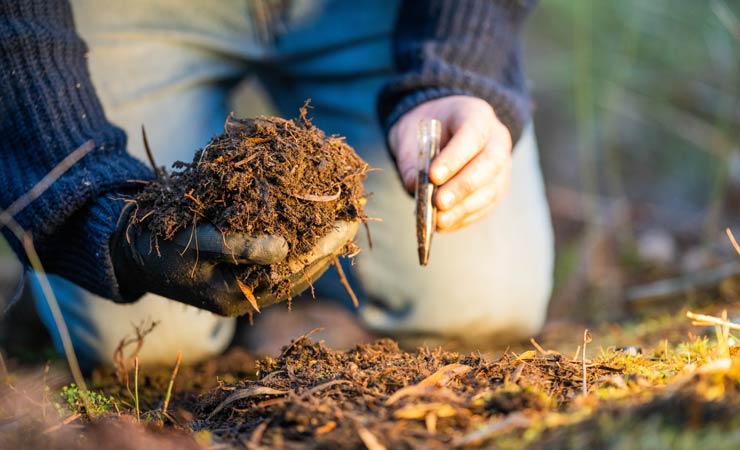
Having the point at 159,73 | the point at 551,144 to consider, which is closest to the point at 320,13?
the point at 159,73

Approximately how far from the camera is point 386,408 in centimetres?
106

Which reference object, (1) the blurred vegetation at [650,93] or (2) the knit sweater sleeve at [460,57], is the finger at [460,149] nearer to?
(2) the knit sweater sleeve at [460,57]

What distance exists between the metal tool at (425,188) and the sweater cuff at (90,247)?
692 millimetres

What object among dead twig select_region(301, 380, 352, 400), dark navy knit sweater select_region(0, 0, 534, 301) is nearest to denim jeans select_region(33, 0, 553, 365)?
dark navy knit sweater select_region(0, 0, 534, 301)

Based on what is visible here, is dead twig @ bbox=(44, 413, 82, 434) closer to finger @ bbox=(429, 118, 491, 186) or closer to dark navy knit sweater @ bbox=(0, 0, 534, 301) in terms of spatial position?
dark navy knit sweater @ bbox=(0, 0, 534, 301)

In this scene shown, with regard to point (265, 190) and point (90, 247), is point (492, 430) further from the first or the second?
point (90, 247)

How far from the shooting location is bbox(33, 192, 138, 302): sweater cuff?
1550 mm

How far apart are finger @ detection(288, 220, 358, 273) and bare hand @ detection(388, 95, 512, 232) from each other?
0.82 feet

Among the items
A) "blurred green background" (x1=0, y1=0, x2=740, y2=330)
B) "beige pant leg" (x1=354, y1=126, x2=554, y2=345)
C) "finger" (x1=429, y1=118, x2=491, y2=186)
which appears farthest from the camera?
"blurred green background" (x1=0, y1=0, x2=740, y2=330)

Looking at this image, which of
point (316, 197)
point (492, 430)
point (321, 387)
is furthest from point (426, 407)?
point (316, 197)

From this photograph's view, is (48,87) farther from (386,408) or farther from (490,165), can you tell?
(386,408)

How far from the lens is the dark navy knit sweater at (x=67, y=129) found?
1.60m

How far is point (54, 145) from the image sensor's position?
1700 mm

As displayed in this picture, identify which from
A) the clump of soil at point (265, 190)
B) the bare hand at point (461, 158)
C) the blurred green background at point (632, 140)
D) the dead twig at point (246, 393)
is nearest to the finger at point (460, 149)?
the bare hand at point (461, 158)
